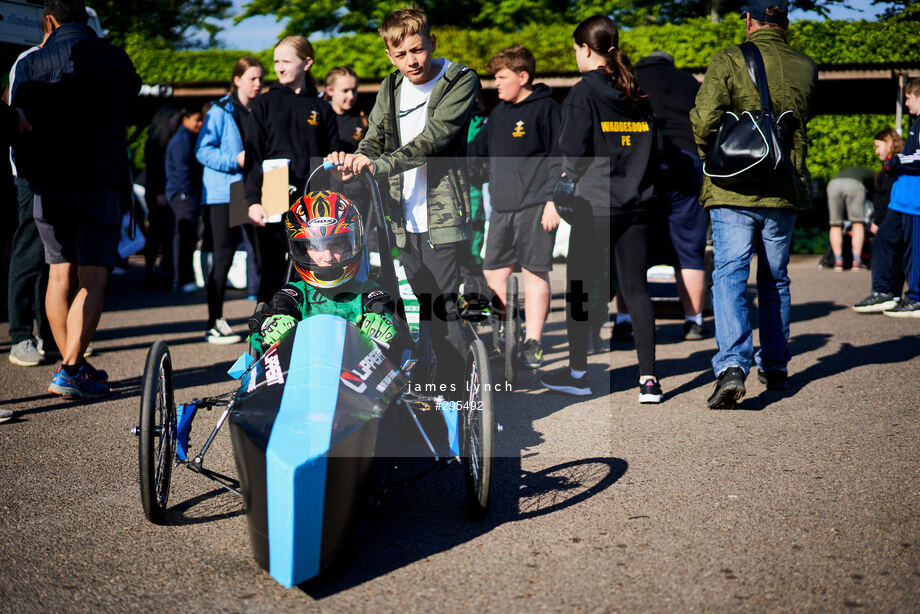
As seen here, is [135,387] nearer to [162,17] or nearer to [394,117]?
[394,117]

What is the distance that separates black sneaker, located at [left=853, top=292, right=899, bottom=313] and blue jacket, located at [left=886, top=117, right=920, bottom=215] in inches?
38.0

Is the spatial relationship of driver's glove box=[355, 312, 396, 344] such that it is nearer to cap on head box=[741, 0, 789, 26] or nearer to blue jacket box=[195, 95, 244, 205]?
cap on head box=[741, 0, 789, 26]

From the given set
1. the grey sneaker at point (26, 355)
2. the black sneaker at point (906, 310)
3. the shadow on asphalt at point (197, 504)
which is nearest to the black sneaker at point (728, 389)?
the shadow on asphalt at point (197, 504)

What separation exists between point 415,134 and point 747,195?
6.42 feet

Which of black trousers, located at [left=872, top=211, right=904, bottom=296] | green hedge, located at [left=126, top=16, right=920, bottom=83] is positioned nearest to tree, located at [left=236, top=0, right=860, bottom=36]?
green hedge, located at [left=126, top=16, right=920, bottom=83]

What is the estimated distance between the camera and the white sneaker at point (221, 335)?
7.08 m

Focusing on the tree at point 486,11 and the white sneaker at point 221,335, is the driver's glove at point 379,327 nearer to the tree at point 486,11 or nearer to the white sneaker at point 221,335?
the white sneaker at point 221,335

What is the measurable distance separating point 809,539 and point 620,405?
2.07m

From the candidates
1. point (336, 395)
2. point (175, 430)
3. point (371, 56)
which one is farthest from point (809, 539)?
point (371, 56)

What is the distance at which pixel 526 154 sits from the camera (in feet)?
19.5

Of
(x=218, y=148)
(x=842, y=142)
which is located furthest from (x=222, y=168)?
(x=842, y=142)

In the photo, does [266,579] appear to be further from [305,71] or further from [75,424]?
[305,71]

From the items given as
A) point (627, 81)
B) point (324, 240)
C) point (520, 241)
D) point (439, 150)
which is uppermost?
point (627, 81)

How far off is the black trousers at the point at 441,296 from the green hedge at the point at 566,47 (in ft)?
35.6
